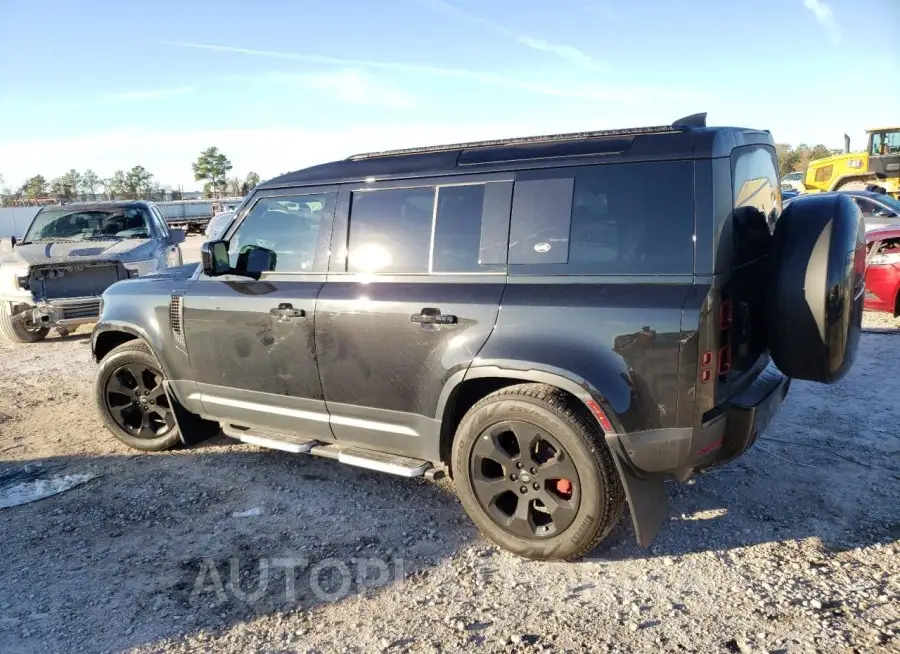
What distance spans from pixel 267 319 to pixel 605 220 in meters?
2.11

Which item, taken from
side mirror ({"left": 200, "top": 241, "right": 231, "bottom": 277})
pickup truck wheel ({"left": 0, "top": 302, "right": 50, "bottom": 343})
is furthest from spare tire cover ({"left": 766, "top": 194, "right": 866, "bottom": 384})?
pickup truck wheel ({"left": 0, "top": 302, "right": 50, "bottom": 343})

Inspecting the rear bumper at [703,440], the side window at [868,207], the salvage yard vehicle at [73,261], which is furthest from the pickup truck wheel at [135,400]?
the side window at [868,207]

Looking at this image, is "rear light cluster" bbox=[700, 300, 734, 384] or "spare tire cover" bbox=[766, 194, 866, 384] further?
"spare tire cover" bbox=[766, 194, 866, 384]

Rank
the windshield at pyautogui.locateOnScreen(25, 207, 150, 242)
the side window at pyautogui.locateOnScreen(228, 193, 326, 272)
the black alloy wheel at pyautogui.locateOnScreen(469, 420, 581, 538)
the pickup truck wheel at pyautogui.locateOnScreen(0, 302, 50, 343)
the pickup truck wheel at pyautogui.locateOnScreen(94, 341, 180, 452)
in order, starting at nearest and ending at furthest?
1. the black alloy wheel at pyautogui.locateOnScreen(469, 420, 581, 538)
2. the side window at pyautogui.locateOnScreen(228, 193, 326, 272)
3. the pickup truck wheel at pyautogui.locateOnScreen(94, 341, 180, 452)
4. the pickup truck wheel at pyautogui.locateOnScreen(0, 302, 50, 343)
5. the windshield at pyautogui.locateOnScreen(25, 207, 150, 242)

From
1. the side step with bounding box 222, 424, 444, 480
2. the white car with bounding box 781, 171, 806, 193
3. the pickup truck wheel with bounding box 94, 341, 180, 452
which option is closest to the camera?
the side step with bounding box 222, 424, 444, 480

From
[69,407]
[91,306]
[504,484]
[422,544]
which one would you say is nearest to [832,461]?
[504,484]

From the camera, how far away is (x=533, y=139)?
3.52 m

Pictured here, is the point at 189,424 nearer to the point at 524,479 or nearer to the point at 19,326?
the point at 524,479

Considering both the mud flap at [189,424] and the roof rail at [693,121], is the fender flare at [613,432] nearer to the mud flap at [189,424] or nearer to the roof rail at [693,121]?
the roof rail at [693,121]

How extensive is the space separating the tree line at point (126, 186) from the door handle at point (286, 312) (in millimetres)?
44463

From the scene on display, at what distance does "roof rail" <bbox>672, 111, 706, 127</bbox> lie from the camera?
311cm

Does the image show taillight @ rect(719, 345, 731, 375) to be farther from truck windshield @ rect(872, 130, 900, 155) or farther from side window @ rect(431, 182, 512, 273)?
truck windshield @ rect(872, 130, 900, 155)

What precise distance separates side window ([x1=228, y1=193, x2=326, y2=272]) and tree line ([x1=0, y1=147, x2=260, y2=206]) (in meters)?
43.9

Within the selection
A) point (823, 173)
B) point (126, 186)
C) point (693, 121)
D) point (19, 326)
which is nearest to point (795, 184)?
point (823, 173)
